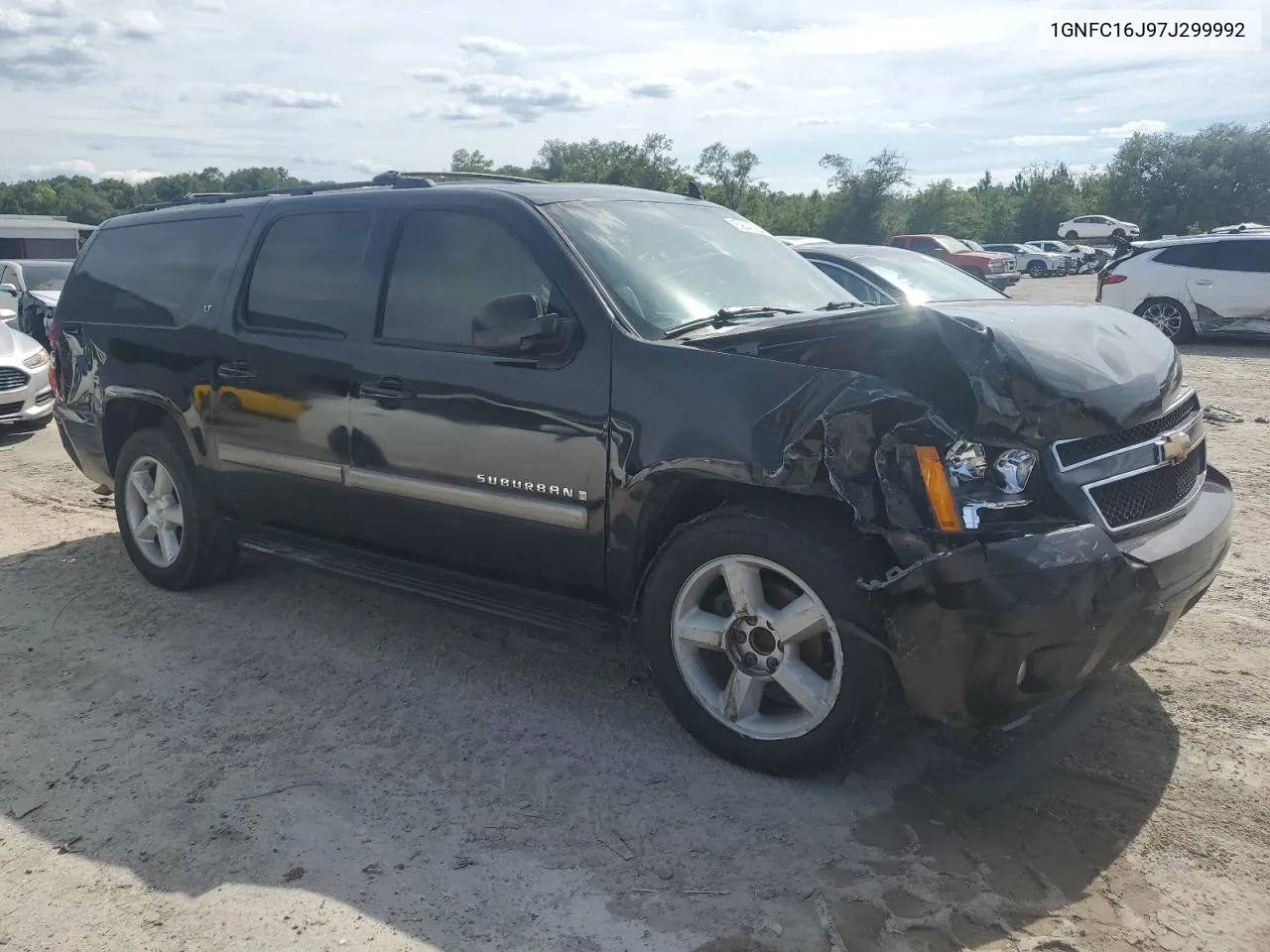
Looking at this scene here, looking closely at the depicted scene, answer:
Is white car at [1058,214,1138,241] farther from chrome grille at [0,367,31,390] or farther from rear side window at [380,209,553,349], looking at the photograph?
rear side window at [380,209,553,349]

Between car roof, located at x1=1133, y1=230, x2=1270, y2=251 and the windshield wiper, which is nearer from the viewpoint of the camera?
the windshield wiper

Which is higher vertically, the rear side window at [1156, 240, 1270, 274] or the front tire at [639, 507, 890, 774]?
the rear side window at [1156, 240, 1270, 274]

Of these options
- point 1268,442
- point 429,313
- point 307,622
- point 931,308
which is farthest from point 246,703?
point 1268,442

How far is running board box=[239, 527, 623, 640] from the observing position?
3.76 m

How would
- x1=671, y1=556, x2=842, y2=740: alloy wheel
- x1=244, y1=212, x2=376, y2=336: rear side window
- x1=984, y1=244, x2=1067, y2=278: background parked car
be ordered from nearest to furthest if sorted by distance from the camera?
x1=671, y1=556, x2=842, y2=740: alloy wheel < x1=244, y1=212, x2=376, y2=336: rear side window < x1=984, y1=244, x2=1067, y2=278: background parked car

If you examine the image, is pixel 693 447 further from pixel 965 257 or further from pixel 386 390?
pixel 965 257

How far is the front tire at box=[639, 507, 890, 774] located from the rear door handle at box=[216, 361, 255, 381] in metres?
2.32

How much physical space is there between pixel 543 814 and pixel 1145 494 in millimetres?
2161

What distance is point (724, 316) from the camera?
3.86 m

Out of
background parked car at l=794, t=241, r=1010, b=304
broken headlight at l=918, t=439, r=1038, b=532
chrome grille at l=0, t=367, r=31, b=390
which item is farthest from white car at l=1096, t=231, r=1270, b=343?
chrome grille at l=0, t=367, r=31, b=390

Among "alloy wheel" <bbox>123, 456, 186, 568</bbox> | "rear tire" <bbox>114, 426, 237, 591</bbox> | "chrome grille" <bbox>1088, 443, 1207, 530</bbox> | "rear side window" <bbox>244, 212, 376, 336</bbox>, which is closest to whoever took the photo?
"chrome grille" <bbox>1088, 443, 1207, 530</bbox>

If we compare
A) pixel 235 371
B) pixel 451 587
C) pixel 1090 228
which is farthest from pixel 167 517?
pixel 1090 228

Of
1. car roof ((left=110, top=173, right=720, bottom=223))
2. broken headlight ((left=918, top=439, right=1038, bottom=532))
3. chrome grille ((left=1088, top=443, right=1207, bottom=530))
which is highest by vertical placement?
car roof ((left=110, top=173, right=720, bottom=223))

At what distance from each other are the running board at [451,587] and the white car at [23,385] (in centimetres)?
666
